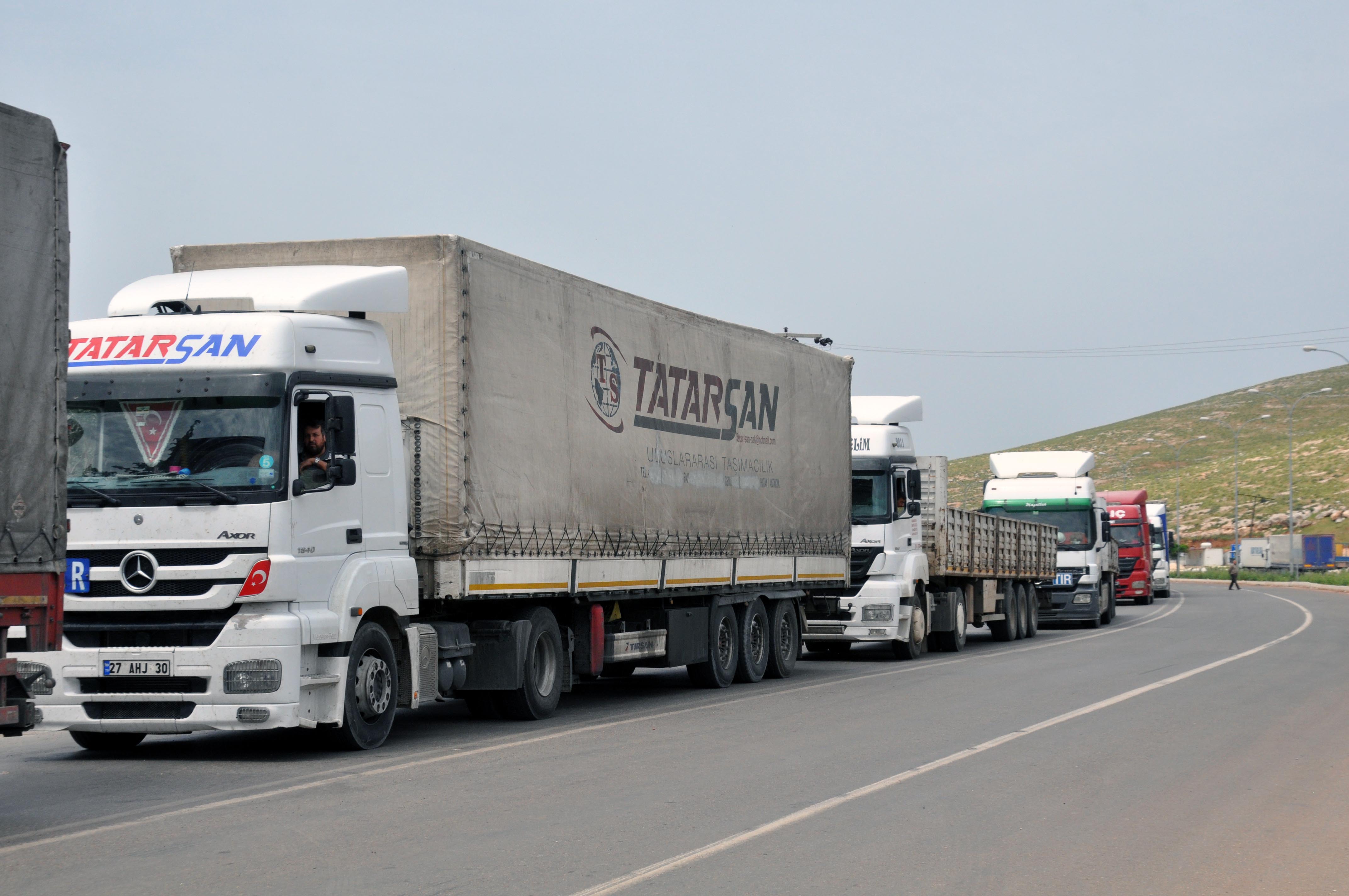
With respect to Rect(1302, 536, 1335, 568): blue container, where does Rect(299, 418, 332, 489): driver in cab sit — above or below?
above

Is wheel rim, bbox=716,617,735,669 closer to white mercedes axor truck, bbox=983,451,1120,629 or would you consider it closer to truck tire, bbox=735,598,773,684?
truck tire, bbox=735,598,773,684

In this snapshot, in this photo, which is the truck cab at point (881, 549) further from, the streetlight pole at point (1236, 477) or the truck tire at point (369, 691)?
the streetlight pole at point (1236, 477)

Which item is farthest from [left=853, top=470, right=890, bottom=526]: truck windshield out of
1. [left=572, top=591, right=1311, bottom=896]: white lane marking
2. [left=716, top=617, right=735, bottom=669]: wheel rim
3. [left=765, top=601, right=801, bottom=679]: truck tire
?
[left=572, top=591, right=1311, bottom=896]: white lane marking

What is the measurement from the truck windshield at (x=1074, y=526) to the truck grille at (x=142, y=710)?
25.6m

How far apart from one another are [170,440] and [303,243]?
2.45 m

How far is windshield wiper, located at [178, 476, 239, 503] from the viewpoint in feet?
33.1

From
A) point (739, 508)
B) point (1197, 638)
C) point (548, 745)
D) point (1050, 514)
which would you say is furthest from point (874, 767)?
point (1050, 514)

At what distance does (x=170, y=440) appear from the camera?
33.8ft

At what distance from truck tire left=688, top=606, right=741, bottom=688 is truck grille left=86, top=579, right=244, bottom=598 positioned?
7.30 m

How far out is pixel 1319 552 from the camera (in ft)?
268

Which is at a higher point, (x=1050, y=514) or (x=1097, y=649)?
(x=1050, y=514)

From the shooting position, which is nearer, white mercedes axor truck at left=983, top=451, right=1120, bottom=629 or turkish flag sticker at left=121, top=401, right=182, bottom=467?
turkish flag sticker at left=121, top=401, right=182, bottom=467

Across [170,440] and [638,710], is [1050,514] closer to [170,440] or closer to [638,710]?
[638,710]

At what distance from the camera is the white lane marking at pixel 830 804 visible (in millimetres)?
6617
